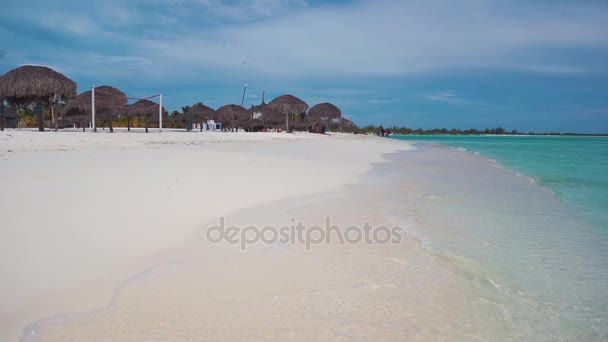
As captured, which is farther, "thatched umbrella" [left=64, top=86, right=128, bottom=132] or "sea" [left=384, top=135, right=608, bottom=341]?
"thatched umbrella" [left=64, top=86, right=128, bottom=132]

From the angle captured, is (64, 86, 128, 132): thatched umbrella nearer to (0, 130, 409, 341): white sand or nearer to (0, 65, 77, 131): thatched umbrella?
(0, 65, 77, 131): thatched umbrella

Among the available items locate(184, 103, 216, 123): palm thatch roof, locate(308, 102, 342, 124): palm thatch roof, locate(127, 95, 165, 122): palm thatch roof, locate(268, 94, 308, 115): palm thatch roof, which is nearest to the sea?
locate(127, 95, 165, 122): palm thatch roof

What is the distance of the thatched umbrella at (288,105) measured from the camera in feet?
97.7

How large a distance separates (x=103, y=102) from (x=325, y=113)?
18583mm

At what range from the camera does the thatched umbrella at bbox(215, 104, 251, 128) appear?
31.7m

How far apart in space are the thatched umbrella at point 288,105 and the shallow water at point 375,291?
26514 millimetres

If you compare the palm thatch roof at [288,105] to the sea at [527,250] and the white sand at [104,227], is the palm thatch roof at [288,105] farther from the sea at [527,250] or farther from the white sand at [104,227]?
the white sand at [104,227]

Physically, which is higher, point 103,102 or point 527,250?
point 103,102

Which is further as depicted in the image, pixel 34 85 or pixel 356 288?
pixel 34 85

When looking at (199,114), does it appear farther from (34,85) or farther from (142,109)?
(34,85)

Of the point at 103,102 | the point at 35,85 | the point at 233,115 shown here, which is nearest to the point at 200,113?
the point at 233,115

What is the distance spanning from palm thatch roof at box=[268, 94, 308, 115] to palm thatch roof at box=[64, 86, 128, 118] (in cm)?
1127

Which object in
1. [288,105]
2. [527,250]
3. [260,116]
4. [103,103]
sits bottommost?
[527,250]

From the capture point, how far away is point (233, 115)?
32.2m
